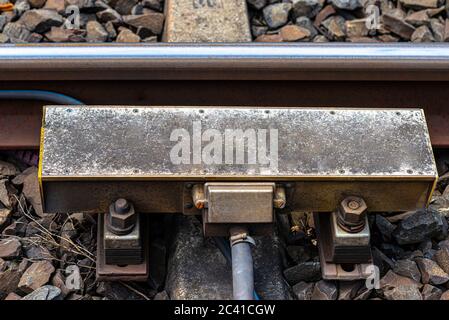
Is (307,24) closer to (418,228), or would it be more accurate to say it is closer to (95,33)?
(95,33)

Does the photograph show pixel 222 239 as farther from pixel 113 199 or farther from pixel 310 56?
pixel 310 56

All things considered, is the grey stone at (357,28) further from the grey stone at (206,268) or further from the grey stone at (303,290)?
the grey stone at (303,290)

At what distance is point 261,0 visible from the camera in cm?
510

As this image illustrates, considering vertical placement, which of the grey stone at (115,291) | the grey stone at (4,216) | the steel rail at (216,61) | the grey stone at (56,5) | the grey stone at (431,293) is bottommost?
the grey stone at (115,291)

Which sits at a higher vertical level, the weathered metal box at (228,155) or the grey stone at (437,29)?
the weathered metal box at (228,155)

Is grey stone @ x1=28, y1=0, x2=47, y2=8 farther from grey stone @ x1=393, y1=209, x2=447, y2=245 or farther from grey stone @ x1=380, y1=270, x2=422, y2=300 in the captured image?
grey stone @ x1=380, y1=270, x2=422, y2=300

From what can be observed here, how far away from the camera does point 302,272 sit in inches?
143

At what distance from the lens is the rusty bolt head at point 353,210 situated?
346 centimetres

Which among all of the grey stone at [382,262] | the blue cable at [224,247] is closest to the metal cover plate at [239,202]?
the blue cable at [224,247]

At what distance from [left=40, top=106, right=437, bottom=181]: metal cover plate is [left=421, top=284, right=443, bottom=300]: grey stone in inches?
19.1

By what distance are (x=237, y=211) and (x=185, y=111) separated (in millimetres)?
508

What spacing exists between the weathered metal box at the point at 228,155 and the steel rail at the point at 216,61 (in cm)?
45

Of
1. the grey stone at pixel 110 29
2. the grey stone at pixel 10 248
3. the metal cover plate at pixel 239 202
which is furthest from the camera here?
the grey stone at pixel 110 29
